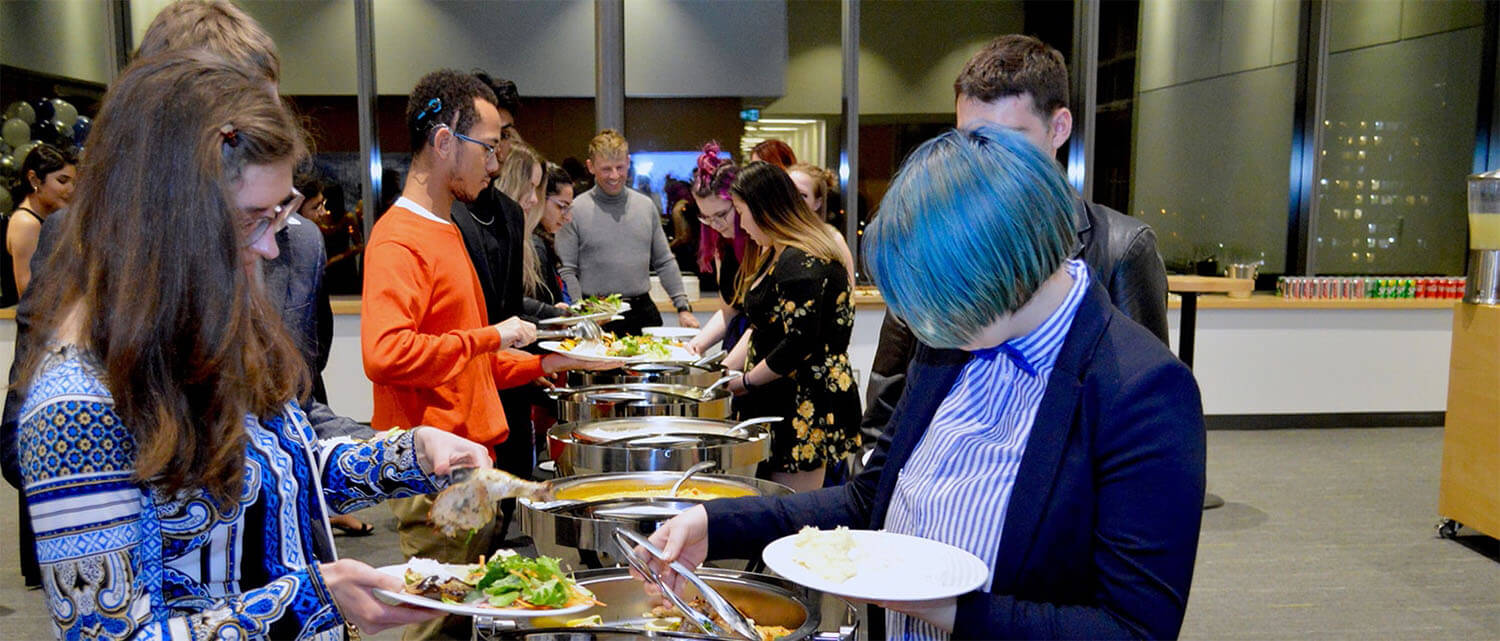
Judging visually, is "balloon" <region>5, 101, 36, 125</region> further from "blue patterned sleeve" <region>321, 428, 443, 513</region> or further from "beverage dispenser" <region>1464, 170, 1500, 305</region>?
"beverage dispenser" <region>1464, 170, 1500, 305</region>

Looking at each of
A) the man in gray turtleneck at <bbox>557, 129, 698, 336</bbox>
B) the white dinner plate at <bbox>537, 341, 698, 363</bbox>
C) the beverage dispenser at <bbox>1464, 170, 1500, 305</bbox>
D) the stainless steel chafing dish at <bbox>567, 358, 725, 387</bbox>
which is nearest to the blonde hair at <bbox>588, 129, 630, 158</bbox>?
the man in gray turtleneck at <bbox>557, 129, 698, 336</bbox>

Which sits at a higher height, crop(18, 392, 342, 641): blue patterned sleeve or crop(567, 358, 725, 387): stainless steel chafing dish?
crop(18, 392, 342, 641): blue patterned sleeve

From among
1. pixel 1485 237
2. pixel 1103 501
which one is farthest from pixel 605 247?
pixel 1103 501

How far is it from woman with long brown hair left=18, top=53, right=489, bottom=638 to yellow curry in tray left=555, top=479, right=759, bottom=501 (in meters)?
0.70

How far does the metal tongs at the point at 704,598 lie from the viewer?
1.14 metres

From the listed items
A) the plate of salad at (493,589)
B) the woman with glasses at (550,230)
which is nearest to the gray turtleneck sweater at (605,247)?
the woman with glasses at (550,230)

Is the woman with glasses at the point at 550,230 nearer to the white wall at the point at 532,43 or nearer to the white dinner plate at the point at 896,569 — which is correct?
the white wall at the point at 532,43

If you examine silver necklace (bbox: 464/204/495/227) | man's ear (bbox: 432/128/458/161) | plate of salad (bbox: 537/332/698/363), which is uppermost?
man's ear (bbox: 432/128/458/161)

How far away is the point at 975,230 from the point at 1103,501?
0.28 m

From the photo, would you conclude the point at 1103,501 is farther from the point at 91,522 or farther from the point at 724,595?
the point at 91,522

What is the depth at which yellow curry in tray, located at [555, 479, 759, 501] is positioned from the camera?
1715 mm

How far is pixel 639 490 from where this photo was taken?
1.76 m

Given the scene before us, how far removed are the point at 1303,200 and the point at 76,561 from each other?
686cm

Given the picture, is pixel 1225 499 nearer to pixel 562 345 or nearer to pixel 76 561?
pixel 562 345
